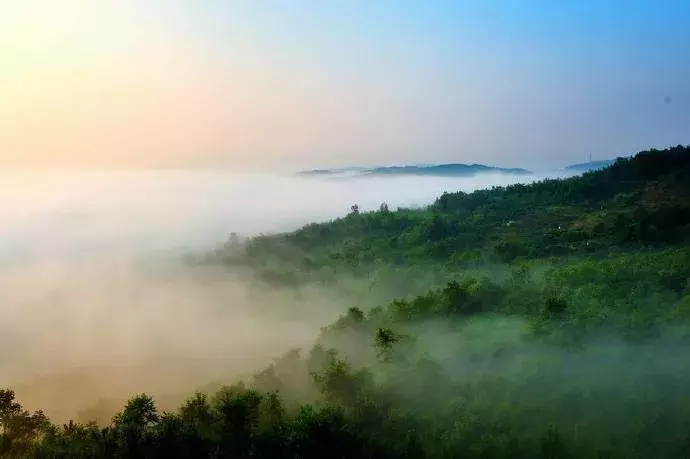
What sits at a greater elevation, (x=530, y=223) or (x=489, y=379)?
(x=530, y=223)

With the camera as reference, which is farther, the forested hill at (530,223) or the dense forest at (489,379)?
the forested hill at (530,223)

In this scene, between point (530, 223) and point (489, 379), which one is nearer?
point (489, 379)

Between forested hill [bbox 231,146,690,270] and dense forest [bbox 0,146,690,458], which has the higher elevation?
forested hill [bbox 231,146,690,270]

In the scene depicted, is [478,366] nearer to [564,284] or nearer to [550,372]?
[550,372]

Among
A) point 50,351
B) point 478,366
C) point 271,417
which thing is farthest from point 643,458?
point 50,351
